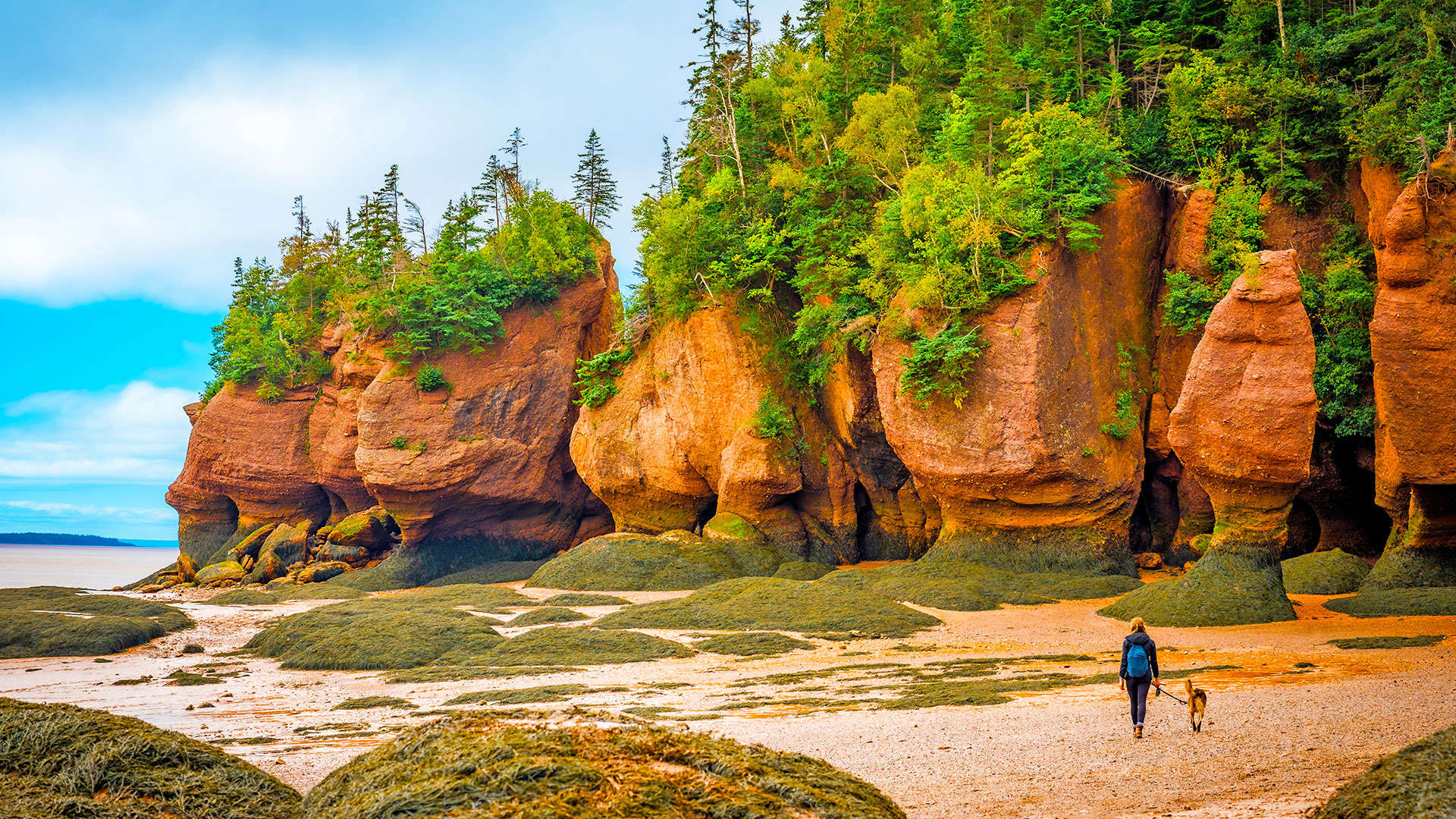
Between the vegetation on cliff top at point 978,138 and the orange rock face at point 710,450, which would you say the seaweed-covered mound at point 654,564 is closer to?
the orange rock face at point 710,450

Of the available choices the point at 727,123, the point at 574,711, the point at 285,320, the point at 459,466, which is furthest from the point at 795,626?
the point at 285,320

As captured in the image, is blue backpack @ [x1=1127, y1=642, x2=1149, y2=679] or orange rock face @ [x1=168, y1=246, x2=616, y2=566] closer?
blue backpack @ [x1=1127, y1=642, x2=1149, y2=679]

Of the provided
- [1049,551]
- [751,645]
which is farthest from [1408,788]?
[1049,551]

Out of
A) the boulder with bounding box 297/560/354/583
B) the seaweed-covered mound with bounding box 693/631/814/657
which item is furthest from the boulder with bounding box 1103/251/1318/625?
the boulder with bounding box 297/560/354/583

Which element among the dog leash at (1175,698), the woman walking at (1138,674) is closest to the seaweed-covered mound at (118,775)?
the woman walking at (1138,674)

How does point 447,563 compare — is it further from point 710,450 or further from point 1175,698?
point 1175,698

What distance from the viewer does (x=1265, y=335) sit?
762 inches

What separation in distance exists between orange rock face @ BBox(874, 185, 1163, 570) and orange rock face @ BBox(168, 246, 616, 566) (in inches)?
713

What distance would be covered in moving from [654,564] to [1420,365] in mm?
21545

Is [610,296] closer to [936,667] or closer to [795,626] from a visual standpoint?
[795,626]

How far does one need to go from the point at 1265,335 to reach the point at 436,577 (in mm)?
32164

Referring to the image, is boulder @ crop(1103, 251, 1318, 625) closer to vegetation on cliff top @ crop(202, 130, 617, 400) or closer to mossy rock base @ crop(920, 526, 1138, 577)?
mossy rock base @ crop(920, 526, 1138, 577)

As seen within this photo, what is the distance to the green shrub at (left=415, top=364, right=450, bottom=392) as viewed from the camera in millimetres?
37719

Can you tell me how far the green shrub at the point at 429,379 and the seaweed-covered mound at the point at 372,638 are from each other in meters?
16.2
